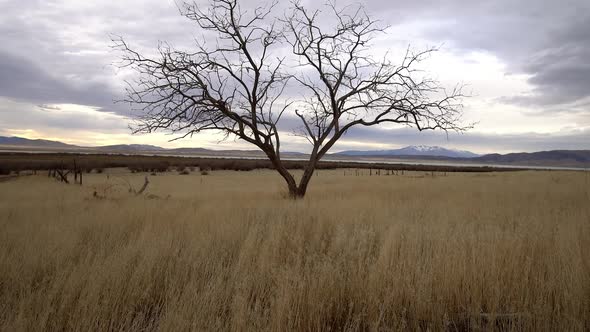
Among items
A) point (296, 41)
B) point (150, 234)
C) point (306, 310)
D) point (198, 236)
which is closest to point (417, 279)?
point (306, 310)

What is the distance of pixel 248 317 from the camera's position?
121 inches

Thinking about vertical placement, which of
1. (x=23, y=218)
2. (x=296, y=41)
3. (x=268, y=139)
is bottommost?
(x=23, y=218)

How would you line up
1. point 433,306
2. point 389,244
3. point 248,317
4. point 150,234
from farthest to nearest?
1. point 150,234
2. point 389,244
3. point 433,306
4. point 248,317

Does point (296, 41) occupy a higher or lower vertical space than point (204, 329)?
higher

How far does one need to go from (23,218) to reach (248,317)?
7850 millimetres

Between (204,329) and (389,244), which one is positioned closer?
(204,329)

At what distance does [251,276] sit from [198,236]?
2364 mm

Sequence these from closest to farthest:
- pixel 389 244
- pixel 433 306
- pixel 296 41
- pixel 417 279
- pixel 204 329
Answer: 1. pixel 204 329
2. pixel 433 306
3. pixel 417 279
4. pixel 389 244
5. pixel 296 41

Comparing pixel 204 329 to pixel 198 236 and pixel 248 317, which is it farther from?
pixel 198 236

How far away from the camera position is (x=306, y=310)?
3107 mm

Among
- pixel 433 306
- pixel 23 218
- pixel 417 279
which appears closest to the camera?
pixel 433 306

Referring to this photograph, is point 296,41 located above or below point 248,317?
above

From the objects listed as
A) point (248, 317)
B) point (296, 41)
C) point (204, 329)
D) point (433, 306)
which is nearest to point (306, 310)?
point (248, 317)

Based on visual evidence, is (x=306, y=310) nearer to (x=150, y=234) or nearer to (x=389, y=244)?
(x=389, y=244)
